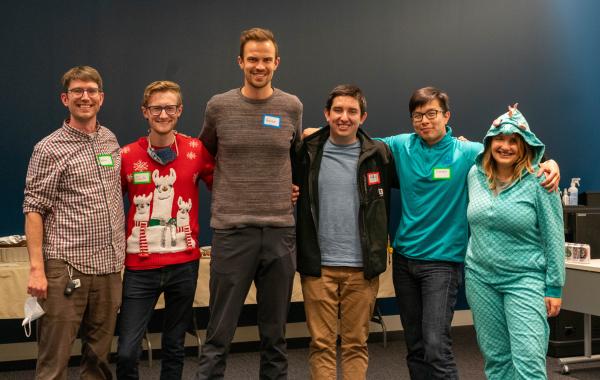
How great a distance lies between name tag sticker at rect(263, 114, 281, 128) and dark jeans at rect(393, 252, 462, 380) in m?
0.87

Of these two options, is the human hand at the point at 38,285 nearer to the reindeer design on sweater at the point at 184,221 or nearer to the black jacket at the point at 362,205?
the reindeer design on sweater at the point at 184,221

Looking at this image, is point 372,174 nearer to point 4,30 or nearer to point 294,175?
point 294,175

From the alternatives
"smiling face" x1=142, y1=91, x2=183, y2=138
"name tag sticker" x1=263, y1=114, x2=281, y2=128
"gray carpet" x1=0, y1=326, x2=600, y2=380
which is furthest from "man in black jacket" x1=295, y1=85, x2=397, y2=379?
"gray carpet" x1=0, y1=326, x2=600, y2=380

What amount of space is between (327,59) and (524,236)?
3340 mm

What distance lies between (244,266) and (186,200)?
417 mm

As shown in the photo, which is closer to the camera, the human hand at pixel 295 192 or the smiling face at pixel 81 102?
the smiling face at pixel 81 102

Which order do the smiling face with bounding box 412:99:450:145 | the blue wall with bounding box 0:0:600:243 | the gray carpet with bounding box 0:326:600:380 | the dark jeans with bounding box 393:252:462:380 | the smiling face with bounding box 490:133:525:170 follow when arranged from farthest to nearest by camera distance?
the blue wall with bounding box 0:0:600:243
the gray carpet with bounding box 0:326:600:380
the smiling face with bounding box 412:99:450:145
the dark jeans with bounding box 393:252:462:380
the smiling face with bounding box 490:133:525:170

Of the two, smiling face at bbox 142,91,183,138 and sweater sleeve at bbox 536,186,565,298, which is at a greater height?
smiling face at bbox 142,91,183,138

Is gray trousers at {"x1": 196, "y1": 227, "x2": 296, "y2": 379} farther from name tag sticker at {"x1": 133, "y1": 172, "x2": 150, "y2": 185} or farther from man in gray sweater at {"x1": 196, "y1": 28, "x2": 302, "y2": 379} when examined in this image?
name tag sticker at {"x1": 133, "y1": 172, "x2": 150, "y2": 185}

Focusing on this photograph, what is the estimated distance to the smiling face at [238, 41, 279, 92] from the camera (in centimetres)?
261

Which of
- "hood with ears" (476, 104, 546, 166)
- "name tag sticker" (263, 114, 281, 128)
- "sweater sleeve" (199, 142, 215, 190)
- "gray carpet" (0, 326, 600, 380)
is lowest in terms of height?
"gray carpet" (0, 326, 600, 380)

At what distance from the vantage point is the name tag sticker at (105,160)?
2594 millimetres

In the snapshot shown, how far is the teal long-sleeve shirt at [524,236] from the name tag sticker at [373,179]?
1.66ft

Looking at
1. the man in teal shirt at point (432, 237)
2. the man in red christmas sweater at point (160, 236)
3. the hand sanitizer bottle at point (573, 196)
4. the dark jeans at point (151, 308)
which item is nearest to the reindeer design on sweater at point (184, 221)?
the man in red christmas sweater at point (160, 236)
